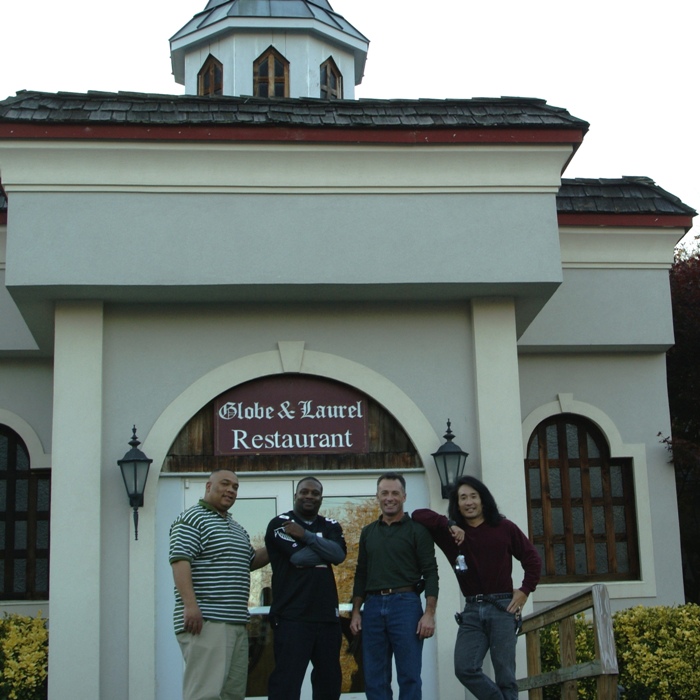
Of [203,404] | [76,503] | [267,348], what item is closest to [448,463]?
[267,348]

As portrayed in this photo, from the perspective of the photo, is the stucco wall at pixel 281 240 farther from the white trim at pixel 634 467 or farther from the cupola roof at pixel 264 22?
the cupola roof at pixel 264 22

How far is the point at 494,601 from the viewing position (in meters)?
7.50

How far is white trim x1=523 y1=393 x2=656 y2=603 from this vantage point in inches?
494

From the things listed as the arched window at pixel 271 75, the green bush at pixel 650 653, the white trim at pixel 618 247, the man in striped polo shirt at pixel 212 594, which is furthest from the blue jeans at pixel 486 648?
the arched window at pixel 271 75

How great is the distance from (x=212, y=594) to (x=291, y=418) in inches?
130

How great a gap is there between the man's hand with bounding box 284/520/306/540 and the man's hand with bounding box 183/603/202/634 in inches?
34.1

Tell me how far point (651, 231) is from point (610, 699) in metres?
7.48

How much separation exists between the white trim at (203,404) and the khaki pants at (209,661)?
2.67 meters

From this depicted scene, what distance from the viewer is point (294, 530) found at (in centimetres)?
761

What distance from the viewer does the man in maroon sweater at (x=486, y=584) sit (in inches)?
295

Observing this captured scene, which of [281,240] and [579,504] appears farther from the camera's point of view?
[579,504]

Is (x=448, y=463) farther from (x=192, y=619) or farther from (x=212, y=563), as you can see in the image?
(x=192, y=619)

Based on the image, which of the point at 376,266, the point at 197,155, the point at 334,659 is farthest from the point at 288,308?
the point at 334,659

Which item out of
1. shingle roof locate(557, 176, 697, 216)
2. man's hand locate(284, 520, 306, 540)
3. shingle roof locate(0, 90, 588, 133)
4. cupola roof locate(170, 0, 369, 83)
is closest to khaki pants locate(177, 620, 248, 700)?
man's hand locate(284, 520, 306, 540)
